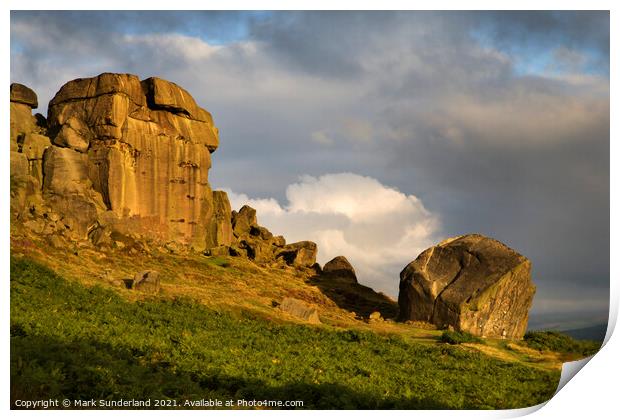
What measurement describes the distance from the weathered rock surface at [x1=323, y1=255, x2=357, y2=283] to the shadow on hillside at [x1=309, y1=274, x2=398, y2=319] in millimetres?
892

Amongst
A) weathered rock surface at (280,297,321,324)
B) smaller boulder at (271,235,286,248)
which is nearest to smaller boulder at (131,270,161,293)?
weathered rock surface at (280,297,321,324)

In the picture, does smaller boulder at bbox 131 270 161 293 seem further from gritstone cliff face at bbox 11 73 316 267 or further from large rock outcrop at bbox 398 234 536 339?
large rock outcrop at bbox 398 234 536 339

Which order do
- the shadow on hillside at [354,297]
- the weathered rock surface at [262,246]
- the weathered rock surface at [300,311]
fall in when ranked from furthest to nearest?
1. the weathered rock surface at [262,246]
2. the shadow on hillside at [354,297]
3. the weathered rock surface at [300,311]

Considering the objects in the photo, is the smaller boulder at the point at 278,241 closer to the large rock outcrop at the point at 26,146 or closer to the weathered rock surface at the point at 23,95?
the large rock outcrop at the point at 26,146

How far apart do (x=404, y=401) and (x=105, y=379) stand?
8224 millimetres

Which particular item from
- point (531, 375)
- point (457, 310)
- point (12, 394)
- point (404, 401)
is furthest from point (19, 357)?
point (457, 310)

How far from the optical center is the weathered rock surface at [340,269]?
61219 mm

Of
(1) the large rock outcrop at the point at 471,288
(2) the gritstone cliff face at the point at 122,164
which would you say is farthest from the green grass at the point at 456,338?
(2) the gritstone cliff face at the point at 122,164

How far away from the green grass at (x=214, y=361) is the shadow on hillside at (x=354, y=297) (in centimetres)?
1675

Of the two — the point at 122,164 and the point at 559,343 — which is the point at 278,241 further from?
the point at 559,343

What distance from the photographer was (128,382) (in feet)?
56.7

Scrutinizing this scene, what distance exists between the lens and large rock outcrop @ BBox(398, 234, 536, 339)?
1447 inches

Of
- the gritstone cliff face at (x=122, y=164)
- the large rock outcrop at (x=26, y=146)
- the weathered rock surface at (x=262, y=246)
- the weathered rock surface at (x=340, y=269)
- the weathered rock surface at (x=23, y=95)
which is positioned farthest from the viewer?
the weathered rock surface at (x=340, y=269)

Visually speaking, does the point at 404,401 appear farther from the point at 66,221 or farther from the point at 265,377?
the point at 66,221
